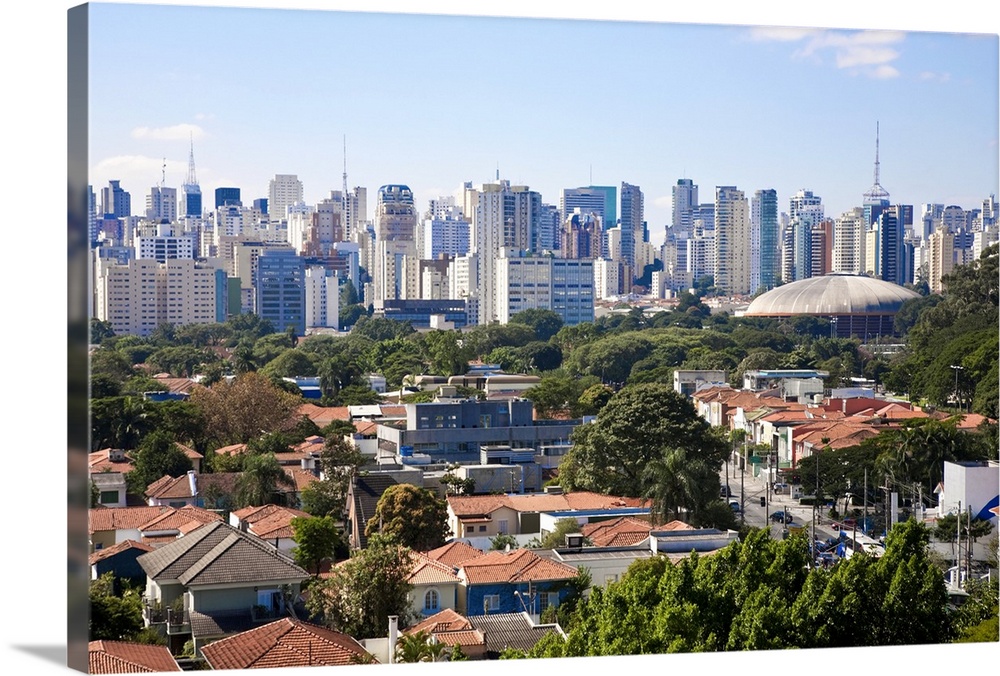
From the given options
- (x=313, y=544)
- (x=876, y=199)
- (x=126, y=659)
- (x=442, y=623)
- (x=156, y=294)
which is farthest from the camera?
(x=156, y=294)

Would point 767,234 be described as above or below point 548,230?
below

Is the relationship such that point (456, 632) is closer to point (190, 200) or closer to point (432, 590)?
point (432, 590)

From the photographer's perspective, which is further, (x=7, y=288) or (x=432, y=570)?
(x=432, y=570)

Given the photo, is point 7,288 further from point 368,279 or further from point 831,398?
point 368,279

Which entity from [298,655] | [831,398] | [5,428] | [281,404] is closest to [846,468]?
[831,398]

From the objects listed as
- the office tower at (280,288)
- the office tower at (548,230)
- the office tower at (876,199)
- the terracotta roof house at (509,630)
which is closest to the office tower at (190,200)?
the office tower at (280,288)

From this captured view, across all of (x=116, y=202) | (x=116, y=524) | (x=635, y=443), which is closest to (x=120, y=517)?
(x=116, y=524)

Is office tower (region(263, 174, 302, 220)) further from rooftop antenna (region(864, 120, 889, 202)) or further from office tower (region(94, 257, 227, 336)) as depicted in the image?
rooftop antenna (region(864, 120, 889, 202))
